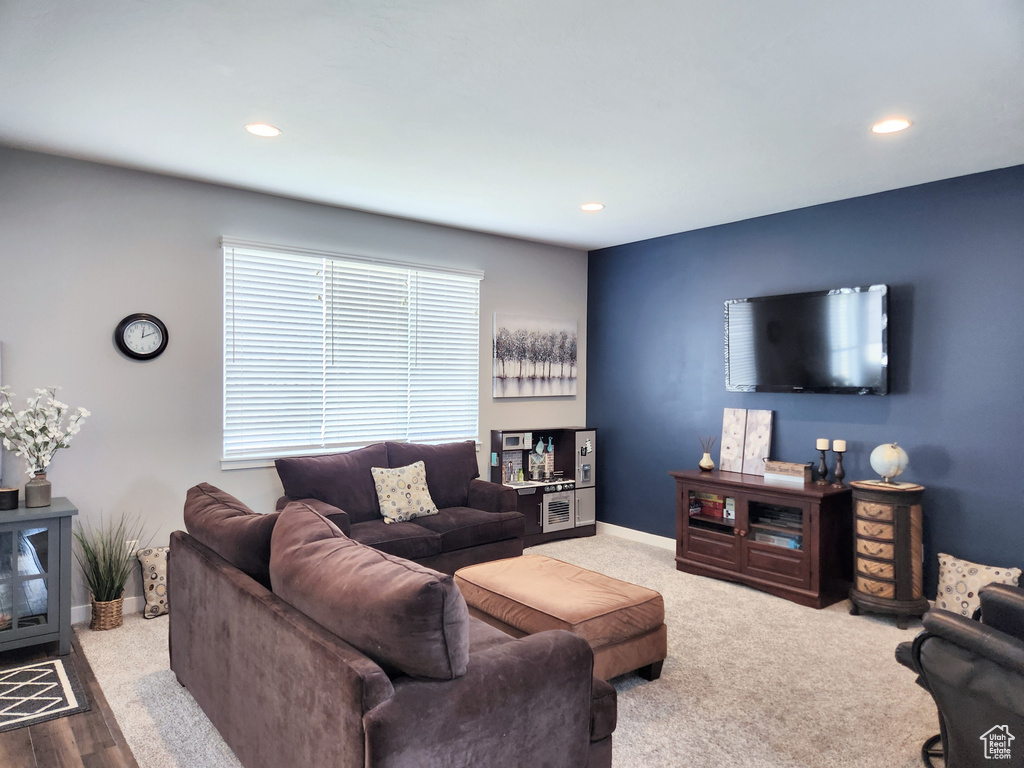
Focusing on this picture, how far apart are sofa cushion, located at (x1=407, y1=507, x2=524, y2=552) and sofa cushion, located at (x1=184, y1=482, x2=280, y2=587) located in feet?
5.68

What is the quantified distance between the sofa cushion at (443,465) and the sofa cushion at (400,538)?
21.9 inches

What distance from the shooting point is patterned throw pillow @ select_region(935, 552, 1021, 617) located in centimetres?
356

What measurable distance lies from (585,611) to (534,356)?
3334mm

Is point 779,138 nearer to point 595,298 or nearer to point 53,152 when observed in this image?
point 595,298

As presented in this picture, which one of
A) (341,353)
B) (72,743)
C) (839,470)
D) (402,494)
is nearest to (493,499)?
(402,494)

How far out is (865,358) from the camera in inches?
166

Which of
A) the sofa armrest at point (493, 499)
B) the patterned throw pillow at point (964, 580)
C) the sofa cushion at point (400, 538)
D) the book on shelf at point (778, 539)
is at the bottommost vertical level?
the patterned throw pillow at point (964, 580)

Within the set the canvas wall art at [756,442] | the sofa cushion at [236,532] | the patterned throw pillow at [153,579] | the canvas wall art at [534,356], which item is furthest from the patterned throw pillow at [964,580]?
the patterned throw pillow at [153,579]

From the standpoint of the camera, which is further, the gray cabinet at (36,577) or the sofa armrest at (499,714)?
the gray cabinet at (36,577)

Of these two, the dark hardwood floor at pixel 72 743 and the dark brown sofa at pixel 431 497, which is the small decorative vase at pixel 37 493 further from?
the dark brown sofa at pixel 431 497

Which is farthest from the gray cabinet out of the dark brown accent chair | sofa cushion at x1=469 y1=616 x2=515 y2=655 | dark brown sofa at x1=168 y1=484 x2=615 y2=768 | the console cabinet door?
the console cabinet door

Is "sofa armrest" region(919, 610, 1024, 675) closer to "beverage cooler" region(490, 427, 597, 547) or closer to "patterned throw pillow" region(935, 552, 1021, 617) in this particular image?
"patterned throw pillow" region(935, 552, 1021, 617)

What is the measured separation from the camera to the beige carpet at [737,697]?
2426 mm

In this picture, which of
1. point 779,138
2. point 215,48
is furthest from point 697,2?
point 215,48
